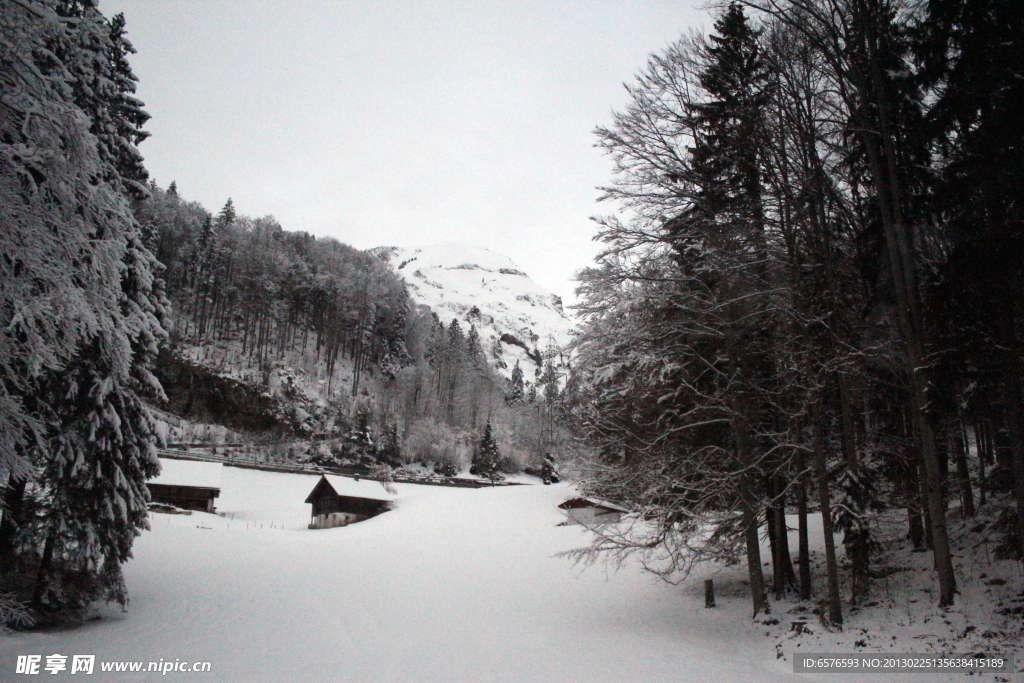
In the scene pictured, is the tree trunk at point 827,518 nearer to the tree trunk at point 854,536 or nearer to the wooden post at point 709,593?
the tree trunk at point 854,536

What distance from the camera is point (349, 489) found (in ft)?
107

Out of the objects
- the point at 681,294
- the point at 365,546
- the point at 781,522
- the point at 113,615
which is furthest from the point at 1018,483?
the point at 365,546

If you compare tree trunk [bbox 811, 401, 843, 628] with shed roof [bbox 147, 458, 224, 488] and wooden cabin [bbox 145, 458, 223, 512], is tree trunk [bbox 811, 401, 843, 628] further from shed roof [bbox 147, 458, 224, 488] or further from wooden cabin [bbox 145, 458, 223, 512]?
shed roof [bbox 147, 458, 224, 488]

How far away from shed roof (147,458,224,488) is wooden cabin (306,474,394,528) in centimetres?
549

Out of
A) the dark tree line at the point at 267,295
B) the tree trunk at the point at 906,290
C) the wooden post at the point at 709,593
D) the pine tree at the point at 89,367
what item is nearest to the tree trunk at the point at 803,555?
the wooden post at the point at 709,593

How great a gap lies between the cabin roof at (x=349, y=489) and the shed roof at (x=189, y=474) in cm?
544

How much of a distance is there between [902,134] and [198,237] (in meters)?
63.3

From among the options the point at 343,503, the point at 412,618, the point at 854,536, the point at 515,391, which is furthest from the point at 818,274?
the point at 515,391

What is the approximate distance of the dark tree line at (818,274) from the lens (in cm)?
764

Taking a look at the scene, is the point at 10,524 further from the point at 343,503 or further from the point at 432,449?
the point at 432,449

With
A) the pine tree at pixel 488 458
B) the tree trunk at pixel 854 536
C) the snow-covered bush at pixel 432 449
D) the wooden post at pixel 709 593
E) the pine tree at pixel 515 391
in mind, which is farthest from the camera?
the pine tree at pixel 515 391

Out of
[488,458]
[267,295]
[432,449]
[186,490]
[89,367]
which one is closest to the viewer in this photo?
[89,367]

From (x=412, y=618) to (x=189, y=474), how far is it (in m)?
23.8
